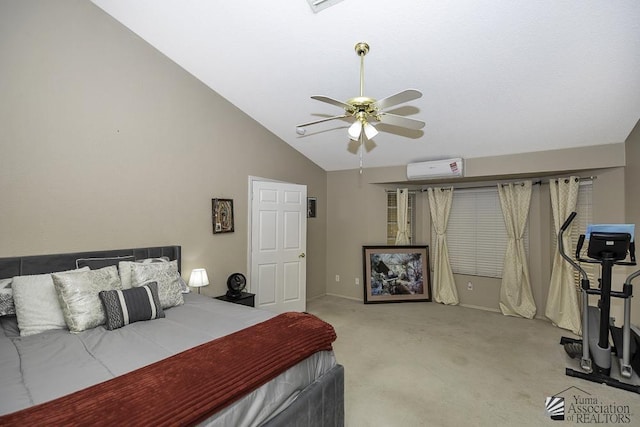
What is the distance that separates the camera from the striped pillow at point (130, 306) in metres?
2.07

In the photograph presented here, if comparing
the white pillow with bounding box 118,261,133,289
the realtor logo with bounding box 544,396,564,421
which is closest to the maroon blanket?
the white pillow with bounding box 118,261,133,289

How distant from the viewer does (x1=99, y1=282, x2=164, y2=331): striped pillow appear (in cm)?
207

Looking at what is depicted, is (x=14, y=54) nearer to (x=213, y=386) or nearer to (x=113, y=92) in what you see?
(x=113, y=92)

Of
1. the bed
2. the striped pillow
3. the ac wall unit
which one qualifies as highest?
the ac wall unit

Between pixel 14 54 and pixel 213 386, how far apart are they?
2952 mm

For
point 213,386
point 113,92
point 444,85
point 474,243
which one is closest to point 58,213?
point 113,92

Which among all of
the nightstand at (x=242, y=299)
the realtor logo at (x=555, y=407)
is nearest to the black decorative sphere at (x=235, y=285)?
the nightstand at (x=242, y=299)

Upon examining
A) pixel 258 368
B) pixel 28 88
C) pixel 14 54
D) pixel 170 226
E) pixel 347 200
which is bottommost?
pixel 258 368

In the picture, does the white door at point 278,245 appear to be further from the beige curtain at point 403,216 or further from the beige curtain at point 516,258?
the beige curtain at point 516,258

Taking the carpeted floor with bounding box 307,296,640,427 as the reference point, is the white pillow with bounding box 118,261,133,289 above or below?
above

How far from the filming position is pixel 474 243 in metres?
4.99

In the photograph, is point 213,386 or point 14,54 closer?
point 213,386

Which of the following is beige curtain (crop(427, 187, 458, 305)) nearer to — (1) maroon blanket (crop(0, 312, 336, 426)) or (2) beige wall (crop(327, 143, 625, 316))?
(2) beige wall (crop(327, 143, 625, 316))

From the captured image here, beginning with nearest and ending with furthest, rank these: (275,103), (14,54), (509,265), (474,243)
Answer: (14,54)
(275,103)
(509,265)
(474,243)
